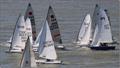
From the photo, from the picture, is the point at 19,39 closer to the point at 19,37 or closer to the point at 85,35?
the point at 19,37

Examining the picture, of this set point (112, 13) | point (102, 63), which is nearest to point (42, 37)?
point (102, 63)

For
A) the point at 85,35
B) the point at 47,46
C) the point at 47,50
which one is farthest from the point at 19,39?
the point at 85,35

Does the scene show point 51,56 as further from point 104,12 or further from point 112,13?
point 112,13

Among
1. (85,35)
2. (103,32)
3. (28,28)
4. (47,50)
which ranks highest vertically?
(28,28)

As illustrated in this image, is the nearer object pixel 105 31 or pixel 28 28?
pixel 28 28

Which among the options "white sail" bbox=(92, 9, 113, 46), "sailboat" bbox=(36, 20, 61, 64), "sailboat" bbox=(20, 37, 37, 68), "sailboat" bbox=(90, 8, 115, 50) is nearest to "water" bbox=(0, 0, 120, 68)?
"sailboat" bbox=(36, 20, 61, 64)

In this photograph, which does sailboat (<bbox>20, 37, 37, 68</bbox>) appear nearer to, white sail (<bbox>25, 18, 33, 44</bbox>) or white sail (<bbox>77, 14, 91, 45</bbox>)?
white sail (<bbox>25, 18, 33, 44</bbox>)

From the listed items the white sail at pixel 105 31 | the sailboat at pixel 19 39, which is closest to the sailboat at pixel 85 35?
the white sail at pixel 105 31

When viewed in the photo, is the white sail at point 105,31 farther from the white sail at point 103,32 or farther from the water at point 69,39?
the water at point 69,39
